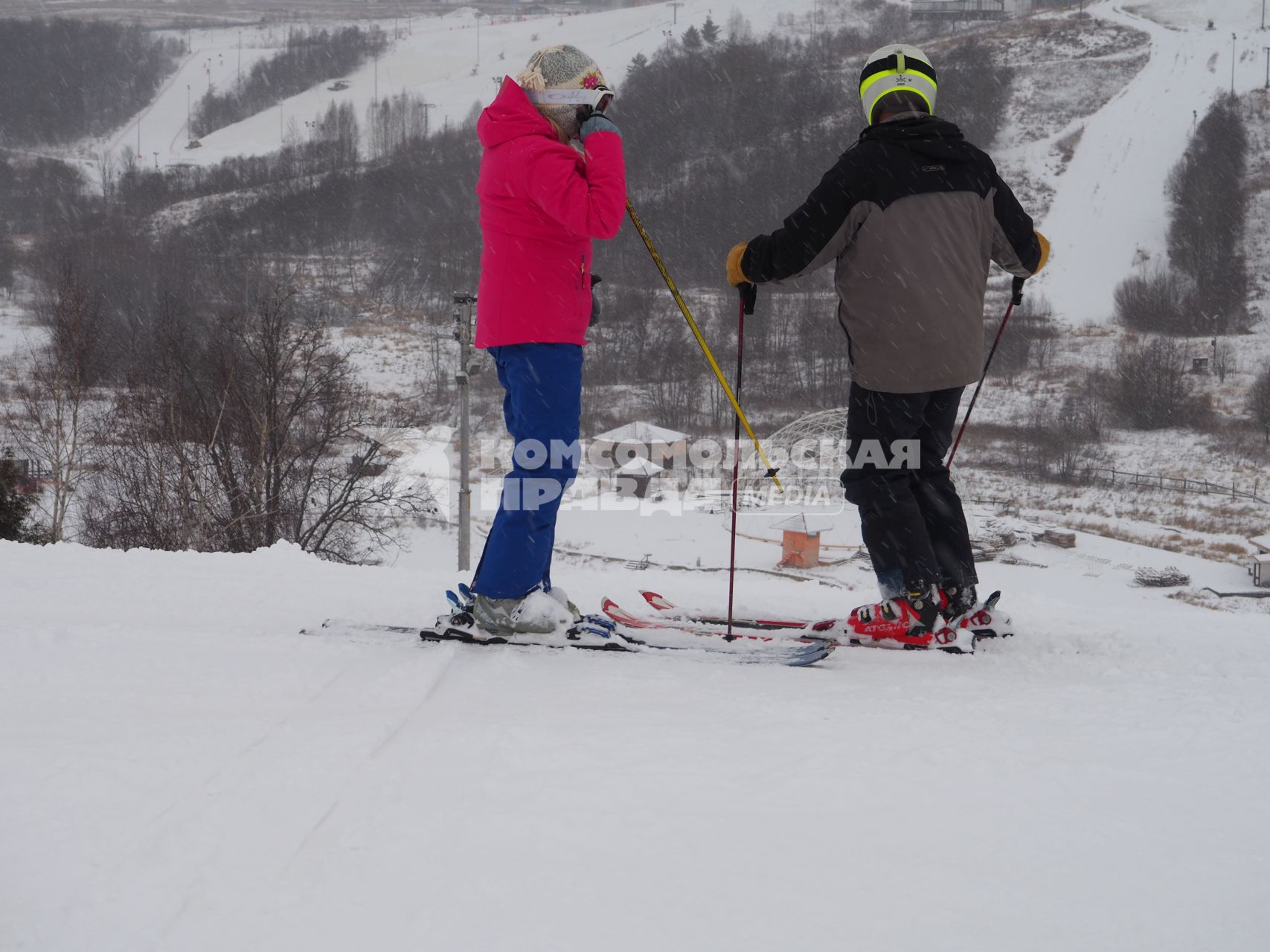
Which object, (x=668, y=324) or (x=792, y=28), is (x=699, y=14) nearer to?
(x=792, y=28)

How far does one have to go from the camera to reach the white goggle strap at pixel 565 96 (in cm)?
259

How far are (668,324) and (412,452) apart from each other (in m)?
20.3

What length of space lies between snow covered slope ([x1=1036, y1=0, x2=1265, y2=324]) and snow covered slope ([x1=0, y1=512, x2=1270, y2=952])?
45241 millimetres

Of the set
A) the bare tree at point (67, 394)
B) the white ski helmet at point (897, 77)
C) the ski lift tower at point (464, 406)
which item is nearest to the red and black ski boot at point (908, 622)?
the white ski helmet at point (897, 77)

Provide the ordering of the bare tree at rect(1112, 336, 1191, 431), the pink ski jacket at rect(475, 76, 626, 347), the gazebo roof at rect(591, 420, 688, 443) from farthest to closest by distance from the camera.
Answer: the bare tree at rect(1112, 336, 1191, 431), the gazebo roof at rect(591, 420, 688, 443), the pink ski jacket at rect(475, 76, 626, 347)

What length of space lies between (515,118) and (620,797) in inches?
73.1

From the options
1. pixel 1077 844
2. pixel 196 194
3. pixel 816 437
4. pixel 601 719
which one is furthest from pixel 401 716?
pixel 196 194

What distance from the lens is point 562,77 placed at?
261 cm

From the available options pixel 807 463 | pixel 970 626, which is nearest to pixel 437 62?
pixel 807 463

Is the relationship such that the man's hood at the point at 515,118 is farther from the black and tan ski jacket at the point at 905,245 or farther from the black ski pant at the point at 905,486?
the black ski pant at the point at 905,486

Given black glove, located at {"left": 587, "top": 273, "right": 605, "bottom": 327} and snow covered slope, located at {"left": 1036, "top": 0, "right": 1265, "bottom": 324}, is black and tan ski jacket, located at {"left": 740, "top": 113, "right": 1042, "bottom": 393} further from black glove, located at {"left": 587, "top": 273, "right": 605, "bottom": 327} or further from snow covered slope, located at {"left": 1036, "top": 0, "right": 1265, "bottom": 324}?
snow covered slope, located at {"left": 1036, "top": 0, "right": 1265, "bottom": 324}

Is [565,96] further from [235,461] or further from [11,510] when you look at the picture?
[235,461]

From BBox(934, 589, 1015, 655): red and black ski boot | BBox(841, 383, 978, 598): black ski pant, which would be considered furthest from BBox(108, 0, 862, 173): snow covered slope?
BBox(934, 589, 1015, 655): red and black ski boot

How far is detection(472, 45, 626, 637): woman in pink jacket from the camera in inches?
98.4
